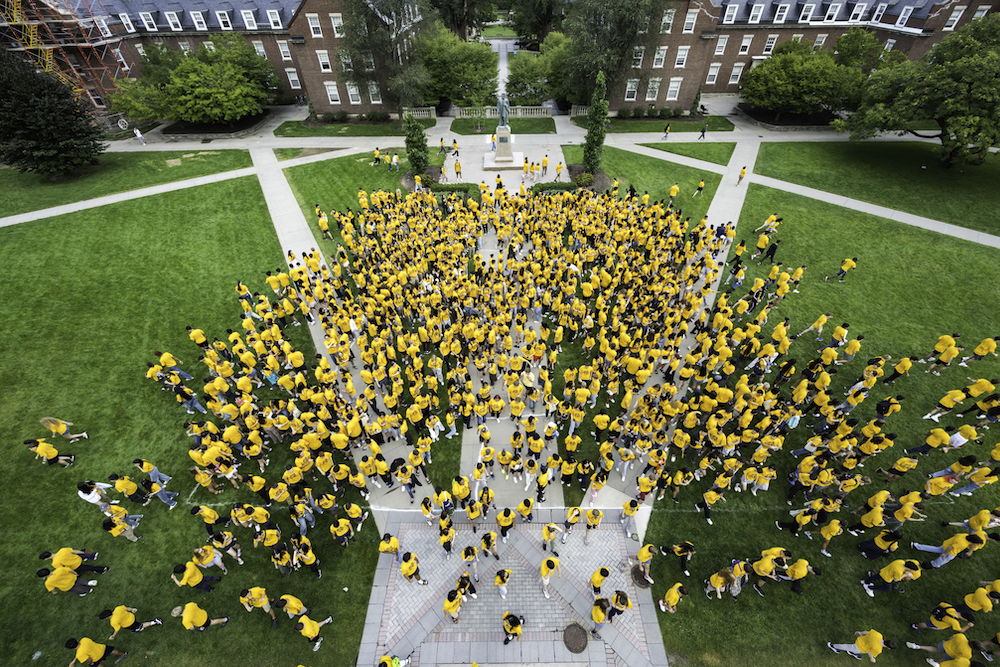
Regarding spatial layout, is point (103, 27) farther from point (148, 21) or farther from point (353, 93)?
point (353, 93)

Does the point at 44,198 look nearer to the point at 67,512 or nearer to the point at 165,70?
the point at 165,70

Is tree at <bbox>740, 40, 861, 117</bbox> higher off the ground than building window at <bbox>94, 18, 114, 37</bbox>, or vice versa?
building window at <bbox>94, 18, 114, 37</bbox>

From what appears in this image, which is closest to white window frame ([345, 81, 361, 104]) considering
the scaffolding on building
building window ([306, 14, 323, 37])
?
building window ([306, 14, 323, 37])

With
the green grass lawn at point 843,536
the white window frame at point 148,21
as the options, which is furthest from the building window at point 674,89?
the white window frame at point 148,21

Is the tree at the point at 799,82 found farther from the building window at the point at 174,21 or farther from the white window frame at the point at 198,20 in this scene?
the building window at the point at 174,21

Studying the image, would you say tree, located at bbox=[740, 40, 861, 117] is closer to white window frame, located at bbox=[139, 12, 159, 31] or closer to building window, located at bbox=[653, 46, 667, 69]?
building window, located at bbox=[653, 46, 667, 69]
